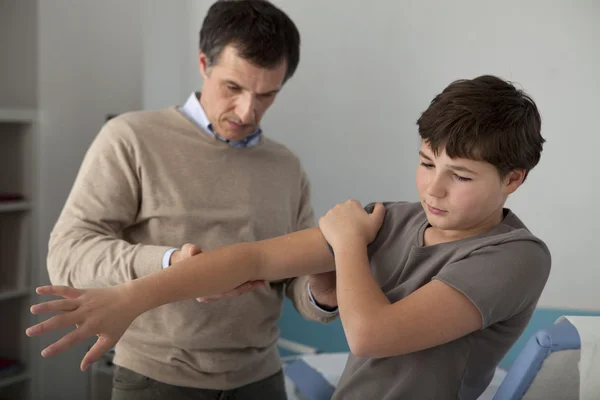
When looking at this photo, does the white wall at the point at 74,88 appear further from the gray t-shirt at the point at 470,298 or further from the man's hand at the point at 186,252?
the gray t-shirt at the point at 470,298

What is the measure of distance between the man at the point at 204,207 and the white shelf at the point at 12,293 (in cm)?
168

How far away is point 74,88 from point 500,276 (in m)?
2.68

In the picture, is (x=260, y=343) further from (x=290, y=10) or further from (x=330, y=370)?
(x=290, y=10)

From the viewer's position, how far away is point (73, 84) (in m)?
3.28

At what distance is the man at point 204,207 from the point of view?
1675mm

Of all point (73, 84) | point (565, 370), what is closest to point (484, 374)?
point (565, 370)

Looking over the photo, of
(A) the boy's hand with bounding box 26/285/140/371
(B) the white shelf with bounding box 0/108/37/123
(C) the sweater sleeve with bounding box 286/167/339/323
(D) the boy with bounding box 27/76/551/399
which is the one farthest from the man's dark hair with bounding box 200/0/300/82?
(B) the white shelf with bounding box 0/108/37/123

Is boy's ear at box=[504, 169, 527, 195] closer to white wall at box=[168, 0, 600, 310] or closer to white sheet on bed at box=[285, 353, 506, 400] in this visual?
white sheet on bed at box=[285, 353, 506, 400]

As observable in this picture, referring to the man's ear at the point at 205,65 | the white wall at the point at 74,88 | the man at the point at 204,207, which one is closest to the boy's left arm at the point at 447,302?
the man at the point at 204,207

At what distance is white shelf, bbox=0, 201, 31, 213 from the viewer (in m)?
3.14

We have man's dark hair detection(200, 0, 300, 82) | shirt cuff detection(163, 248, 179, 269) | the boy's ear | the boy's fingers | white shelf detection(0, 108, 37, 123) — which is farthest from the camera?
white shelf detection(0, 108, 37, 123)

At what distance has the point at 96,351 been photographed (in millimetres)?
1066

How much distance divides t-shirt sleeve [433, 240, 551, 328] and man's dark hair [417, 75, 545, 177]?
13 centimetres

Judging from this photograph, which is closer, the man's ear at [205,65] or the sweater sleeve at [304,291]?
the sweater sleeve at [304,291]
